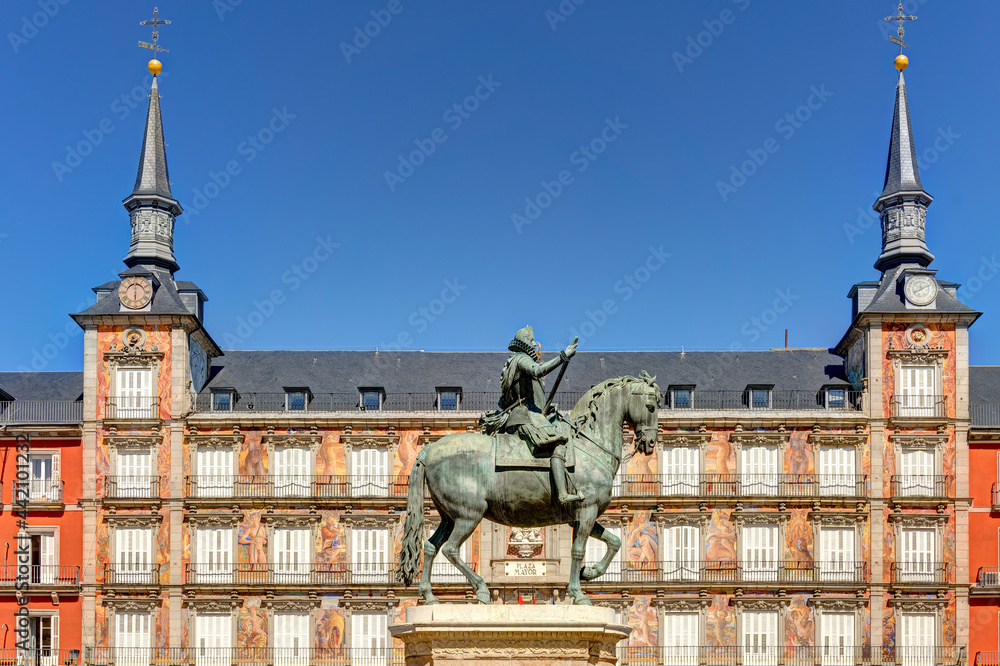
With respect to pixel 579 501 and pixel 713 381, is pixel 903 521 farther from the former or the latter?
pixel 579 501

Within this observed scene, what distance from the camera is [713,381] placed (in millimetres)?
74750

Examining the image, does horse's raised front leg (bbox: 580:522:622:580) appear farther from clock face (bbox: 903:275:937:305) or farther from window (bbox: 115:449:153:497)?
clock face (bbox: 903:275:937:305)

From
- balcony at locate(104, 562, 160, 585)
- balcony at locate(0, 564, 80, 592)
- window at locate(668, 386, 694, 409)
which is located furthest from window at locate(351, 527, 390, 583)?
window at locate(668, 386, 694, 409)

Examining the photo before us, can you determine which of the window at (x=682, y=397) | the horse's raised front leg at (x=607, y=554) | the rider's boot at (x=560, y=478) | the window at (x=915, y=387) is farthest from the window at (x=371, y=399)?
the rider's boot at (x=560, y=478)

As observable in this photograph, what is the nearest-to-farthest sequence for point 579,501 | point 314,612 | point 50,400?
1. point 579,501
2. point 314,612
3. point 50,400

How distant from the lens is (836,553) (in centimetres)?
6956

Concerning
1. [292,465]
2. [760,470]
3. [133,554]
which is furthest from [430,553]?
[133,554]

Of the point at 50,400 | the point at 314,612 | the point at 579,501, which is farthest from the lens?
the point at 50,400

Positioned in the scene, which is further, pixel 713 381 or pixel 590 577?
pixel 713 381

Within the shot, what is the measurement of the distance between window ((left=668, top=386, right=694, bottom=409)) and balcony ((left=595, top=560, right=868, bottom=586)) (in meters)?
8.03

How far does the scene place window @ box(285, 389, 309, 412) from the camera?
71.8m

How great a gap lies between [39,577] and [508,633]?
177 ft


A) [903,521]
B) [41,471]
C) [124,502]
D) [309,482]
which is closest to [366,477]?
[309,482]

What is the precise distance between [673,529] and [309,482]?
18052 mm
